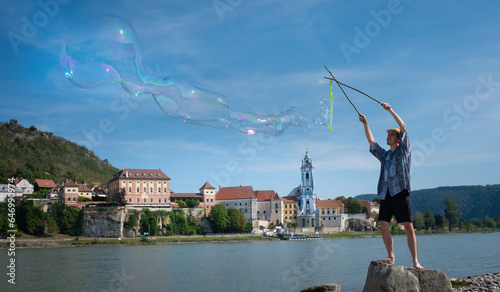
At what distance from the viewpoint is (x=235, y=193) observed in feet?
358

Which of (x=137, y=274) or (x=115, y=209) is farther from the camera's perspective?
(x=115, y=209)

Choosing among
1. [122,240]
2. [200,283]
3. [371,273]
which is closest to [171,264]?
[200,283]

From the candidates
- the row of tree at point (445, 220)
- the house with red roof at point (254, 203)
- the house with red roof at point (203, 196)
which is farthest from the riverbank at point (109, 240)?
the row of tree at point (445, 220)

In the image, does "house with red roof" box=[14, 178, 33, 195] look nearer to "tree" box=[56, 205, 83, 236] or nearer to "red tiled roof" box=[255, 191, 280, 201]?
"tree" box=[56, 205, 83, 236]

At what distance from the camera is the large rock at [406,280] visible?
24.7ft

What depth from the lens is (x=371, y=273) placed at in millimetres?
7824

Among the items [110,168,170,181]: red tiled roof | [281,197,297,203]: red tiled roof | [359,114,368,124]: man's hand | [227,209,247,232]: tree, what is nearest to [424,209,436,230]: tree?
[281,197,297,203]: red tiled roof

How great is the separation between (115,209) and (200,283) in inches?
2201

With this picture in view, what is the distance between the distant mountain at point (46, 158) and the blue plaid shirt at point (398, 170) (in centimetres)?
10295

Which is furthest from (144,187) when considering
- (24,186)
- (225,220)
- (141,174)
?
(24,186)

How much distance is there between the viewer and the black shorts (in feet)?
25.1

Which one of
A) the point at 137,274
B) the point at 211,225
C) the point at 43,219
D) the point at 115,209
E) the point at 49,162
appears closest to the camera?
the point at 137,274

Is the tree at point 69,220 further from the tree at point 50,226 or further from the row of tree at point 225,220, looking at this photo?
the row of tree at point 225,220

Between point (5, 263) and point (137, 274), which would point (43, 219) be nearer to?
point (5, 263)
